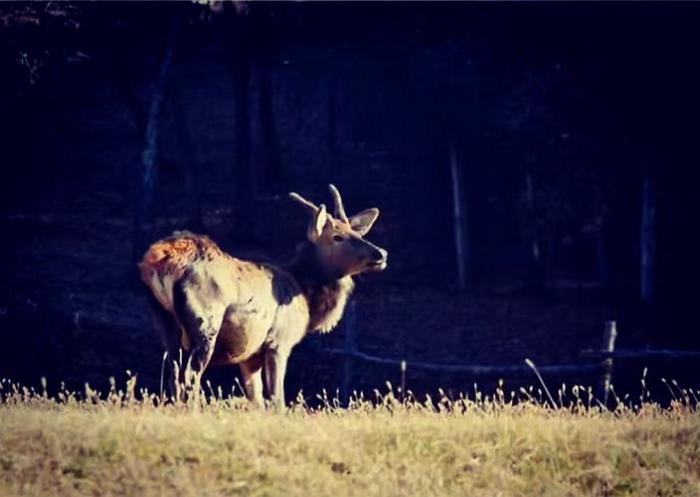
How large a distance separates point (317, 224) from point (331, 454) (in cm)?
521

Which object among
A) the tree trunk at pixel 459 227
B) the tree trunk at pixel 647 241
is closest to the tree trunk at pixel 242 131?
the tree trunk at pixel 459 227

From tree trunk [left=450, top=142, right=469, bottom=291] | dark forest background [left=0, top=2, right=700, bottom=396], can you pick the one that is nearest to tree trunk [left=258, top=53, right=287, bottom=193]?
dark forest background [left=0, top=2, right=700, bottom=396]

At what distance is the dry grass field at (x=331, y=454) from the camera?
868 centimetres

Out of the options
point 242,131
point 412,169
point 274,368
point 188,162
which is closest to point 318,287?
point 274,368

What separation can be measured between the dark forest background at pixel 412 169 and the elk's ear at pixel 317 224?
5944 millimetres

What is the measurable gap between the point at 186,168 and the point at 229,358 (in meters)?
12.0

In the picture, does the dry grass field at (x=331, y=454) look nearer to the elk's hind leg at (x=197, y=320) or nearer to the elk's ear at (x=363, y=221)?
Answer: the elk's hind leg at (x=197, y=320)

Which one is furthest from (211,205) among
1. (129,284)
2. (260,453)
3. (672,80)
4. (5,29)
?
(260,453)

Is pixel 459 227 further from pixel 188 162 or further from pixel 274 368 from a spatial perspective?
pixel 274 368

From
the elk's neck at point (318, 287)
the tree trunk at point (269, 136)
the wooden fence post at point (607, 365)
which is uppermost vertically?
the tree trunk at point (269, 136)

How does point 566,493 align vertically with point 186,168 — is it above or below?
below

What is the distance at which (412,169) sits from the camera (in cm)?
2483

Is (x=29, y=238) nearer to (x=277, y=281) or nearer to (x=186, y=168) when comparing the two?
(x=186, y=168)

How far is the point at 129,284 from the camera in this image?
22.3 meters
